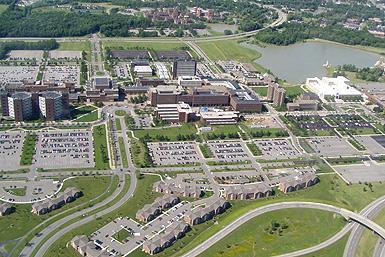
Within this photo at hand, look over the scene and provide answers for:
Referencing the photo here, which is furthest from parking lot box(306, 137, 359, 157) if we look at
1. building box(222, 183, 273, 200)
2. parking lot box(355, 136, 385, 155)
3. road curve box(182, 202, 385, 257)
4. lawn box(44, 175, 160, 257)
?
lawn box(44, 175, 160, 257)

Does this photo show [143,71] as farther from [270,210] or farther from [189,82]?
[270,210]

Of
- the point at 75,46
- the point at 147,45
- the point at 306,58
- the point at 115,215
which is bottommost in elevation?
the point at 115,215

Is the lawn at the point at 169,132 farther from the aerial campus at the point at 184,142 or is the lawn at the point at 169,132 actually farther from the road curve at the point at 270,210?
the road curve at the point at 270,210

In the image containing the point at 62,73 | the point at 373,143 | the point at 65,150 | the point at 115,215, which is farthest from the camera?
the point at 62,73

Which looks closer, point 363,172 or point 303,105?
point 363,172

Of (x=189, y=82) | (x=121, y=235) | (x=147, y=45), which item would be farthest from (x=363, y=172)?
(x=147, y=45)

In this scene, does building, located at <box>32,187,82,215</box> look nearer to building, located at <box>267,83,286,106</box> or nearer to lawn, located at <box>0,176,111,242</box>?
lawn, located at <box>0,176,111,242</box>
